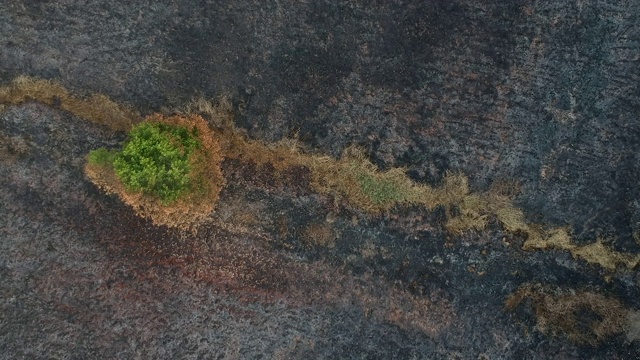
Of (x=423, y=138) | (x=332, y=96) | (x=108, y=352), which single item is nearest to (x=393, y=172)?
(x=423, y=138)

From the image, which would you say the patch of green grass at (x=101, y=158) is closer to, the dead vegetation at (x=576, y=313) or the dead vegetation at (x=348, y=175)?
the dead vegetation at (x=348, y=175)

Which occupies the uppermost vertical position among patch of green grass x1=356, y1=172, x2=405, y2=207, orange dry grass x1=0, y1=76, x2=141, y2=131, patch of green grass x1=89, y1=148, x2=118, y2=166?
orange dry grass x1=0, y1=76, x2=141, y2=131

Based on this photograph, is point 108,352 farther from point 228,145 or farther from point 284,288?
point 228,145

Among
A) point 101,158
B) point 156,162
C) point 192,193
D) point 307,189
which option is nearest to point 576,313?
point 307,189

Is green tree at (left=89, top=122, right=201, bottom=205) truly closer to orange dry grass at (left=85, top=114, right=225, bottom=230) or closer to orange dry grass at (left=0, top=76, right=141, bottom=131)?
orange dry grass at (left=85, top=114, right=225, bottom=230)

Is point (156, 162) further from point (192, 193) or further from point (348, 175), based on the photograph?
point (348, 175)

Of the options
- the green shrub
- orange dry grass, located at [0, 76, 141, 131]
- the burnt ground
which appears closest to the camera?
the green shrub

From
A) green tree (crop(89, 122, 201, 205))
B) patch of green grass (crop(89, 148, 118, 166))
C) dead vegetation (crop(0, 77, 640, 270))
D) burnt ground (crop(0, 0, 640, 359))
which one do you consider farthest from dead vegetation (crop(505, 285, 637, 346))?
patch of green grass (crop(89, 148, 118, 166))

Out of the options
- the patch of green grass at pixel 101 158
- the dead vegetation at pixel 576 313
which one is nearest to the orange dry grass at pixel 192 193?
the patch of green grass at pixel 101 158
